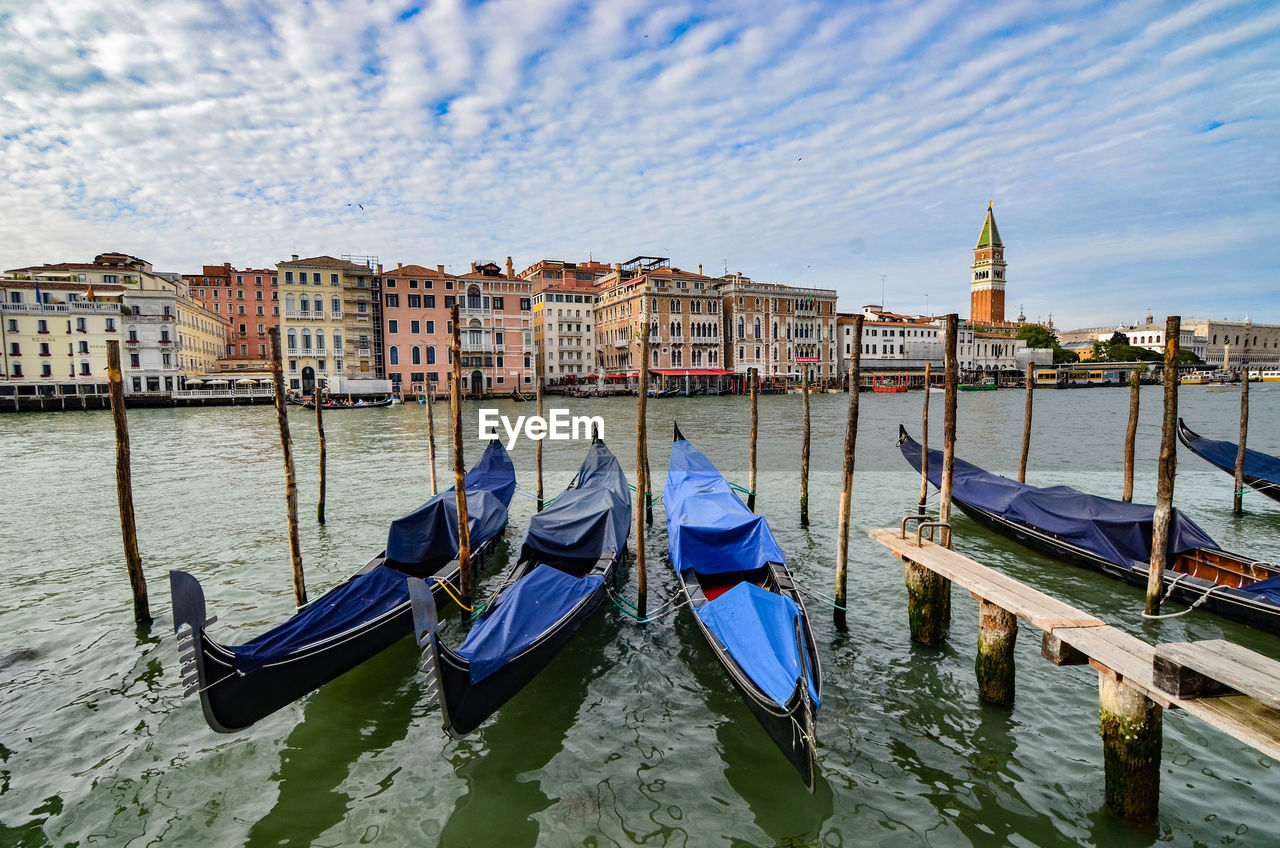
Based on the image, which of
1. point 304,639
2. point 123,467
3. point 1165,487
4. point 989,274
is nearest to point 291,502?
point 123,467

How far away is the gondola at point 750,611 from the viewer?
3.77 meters

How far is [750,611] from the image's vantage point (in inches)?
193

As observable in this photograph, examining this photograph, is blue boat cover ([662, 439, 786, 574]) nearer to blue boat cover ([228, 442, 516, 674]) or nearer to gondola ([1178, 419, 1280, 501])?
blue boat cover ([228, 442, 516, 674])

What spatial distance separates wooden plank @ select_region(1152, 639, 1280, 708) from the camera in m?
2.91

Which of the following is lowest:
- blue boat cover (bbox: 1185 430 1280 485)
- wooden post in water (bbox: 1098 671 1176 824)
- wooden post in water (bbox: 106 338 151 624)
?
wooden post in water (bbox: 1098 671 1176 824)

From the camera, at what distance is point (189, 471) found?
1561 cm

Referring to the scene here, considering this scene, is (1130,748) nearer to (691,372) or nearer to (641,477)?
Result: (641,477)

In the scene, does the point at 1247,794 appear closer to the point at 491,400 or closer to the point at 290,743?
the point at 290,743

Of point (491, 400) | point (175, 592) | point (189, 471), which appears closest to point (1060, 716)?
point (175, 592)

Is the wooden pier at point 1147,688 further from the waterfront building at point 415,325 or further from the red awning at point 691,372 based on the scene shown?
the red awning at point 691,372

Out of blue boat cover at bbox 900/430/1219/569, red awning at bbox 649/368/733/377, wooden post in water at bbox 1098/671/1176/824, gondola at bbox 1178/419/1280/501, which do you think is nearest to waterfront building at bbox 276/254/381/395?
red awning at bbox 649/368/733/377

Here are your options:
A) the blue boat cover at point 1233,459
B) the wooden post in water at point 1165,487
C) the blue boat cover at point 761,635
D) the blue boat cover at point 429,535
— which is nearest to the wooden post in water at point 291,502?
the blue boat cover at point 429,535

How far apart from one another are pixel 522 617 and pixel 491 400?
138 feet

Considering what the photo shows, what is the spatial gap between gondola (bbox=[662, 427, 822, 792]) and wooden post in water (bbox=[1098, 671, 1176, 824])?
165cm
